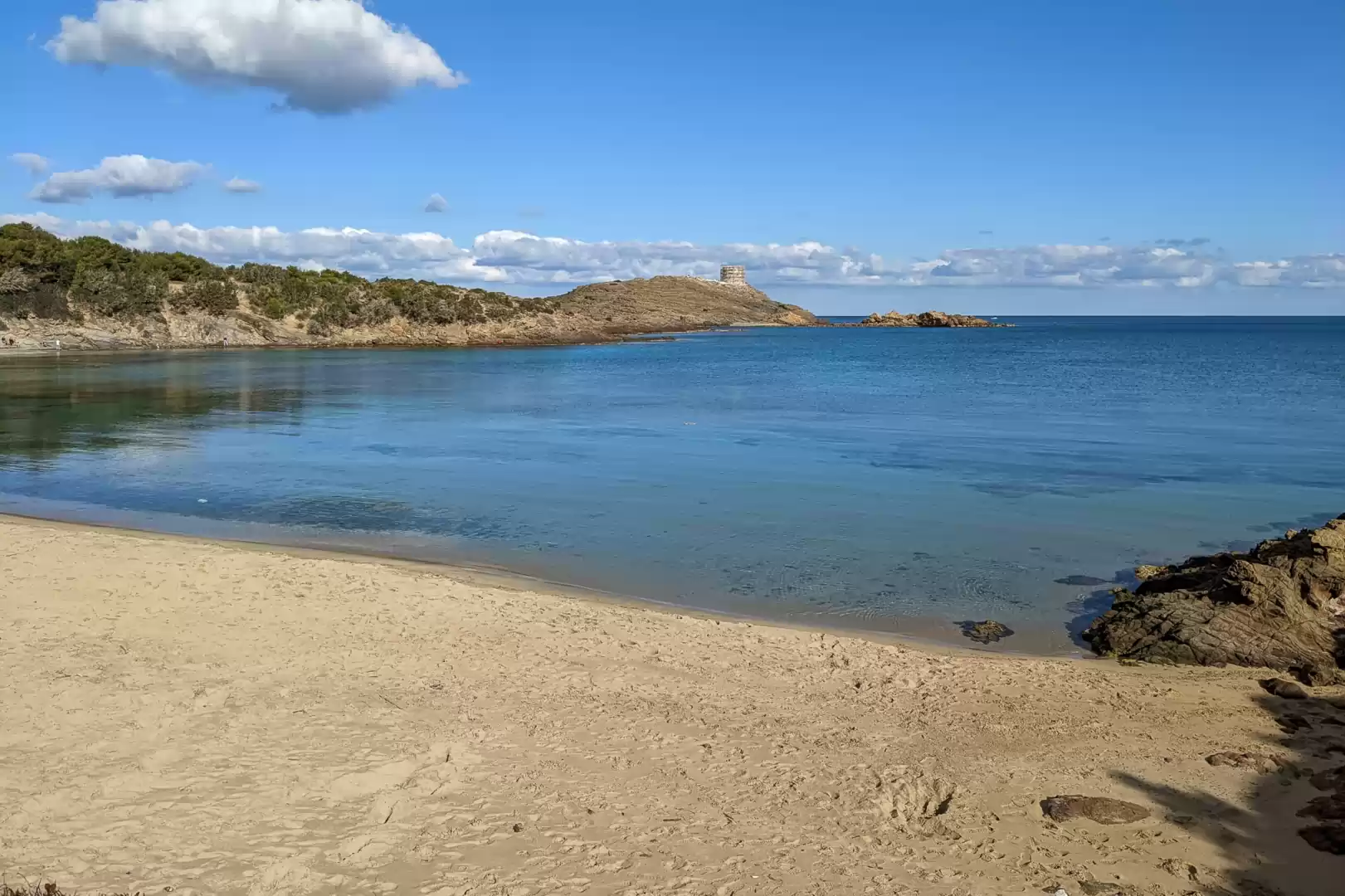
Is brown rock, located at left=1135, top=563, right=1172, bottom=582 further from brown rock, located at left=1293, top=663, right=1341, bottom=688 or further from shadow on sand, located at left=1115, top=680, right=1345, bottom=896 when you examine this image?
shadow on sand, located at left=1115, top=680, right=1345, bottom=896

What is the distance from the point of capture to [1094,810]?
629cm

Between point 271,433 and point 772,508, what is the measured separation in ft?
54.1

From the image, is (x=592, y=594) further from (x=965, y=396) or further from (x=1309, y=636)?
(x=965, y=396)

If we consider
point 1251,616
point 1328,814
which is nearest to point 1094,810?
point 1328,814

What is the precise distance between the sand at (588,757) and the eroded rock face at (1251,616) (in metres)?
0.41

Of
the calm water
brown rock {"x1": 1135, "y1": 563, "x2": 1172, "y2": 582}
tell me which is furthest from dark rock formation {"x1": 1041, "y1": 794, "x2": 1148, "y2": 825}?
brown rock {"x1": 1135, "y1": 563, "x2": 1172, "y2": 582}

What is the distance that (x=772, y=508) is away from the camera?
17328mm

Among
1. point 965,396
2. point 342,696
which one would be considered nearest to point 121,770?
point 342,696

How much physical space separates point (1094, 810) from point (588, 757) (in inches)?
134

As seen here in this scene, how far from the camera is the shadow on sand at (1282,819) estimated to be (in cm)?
549

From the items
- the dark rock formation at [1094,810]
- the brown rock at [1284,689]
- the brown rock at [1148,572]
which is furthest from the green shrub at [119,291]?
the dark rock formation at [1094,810]

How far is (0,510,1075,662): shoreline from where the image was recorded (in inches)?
404

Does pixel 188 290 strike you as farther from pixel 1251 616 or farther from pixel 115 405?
pixel 1251 616

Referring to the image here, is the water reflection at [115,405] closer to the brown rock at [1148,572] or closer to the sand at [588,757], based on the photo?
the sand at [588,757]
